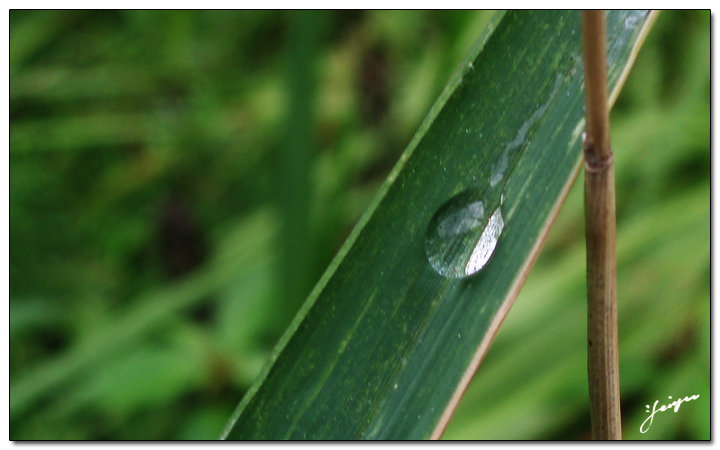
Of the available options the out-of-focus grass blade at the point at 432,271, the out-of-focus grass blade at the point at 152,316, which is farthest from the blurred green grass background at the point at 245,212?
the out-of-focus grass blade at the point at 432,271

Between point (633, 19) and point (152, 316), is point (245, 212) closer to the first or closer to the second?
point (152, 316)

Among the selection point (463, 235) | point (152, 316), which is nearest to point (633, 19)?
point (463, 235)

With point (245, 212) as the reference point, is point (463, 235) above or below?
below

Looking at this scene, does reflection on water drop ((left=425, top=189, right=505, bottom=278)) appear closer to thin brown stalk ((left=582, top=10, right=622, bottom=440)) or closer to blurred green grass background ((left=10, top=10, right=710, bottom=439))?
thin brown stalk ((left=582, top=10, right=622, bottom=440))

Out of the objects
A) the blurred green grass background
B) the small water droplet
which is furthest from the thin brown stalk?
the blurred green grass background

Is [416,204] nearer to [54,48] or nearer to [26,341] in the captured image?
[26,341]

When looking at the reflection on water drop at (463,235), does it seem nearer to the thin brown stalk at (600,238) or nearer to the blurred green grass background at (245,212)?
the thin brown stalk at (600,238)

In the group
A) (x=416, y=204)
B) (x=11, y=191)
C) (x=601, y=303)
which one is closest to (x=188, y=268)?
(x=11, y=191)
